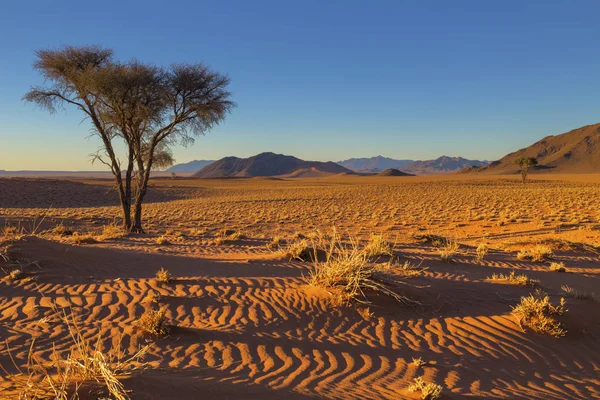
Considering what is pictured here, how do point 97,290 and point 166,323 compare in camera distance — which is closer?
point 166,323

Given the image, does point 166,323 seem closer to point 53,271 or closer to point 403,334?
point 403,334

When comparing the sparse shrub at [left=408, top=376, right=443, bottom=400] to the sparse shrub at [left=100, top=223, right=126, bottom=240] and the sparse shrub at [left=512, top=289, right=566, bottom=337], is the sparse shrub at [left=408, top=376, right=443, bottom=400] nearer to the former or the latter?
the sparse shrub at [left=512, top=289, right=566, bottom=337]

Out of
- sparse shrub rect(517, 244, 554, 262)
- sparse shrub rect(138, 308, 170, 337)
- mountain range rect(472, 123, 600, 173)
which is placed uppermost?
mountain range rect(472, 123, 600, 173)

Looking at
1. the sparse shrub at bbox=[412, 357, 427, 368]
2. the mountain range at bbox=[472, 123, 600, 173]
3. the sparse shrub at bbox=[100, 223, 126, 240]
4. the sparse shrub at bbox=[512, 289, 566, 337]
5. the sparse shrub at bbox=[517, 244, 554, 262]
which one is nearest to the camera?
the sparse shrub at bbox=[412, 357, 427, 368]

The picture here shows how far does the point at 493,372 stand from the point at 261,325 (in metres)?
2.99

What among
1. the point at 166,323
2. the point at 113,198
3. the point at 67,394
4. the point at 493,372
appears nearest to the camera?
the point at 67,394

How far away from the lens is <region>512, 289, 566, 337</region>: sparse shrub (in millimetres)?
5766

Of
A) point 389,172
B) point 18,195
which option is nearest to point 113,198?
point 18,195

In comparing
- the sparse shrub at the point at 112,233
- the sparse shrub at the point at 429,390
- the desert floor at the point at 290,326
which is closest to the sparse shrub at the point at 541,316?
the desert floor at the point at 290,326

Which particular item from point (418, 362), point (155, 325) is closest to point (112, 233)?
point (155, 325)

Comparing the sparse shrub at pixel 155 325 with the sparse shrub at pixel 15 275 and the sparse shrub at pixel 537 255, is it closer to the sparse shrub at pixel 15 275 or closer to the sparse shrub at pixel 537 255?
the sparse shrub at pixel 15 275

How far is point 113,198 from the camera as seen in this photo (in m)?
46.5

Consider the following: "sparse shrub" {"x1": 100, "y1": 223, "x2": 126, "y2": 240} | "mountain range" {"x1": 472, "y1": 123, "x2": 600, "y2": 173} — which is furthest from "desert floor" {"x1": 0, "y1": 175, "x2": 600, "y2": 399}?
"mountain range" {"x1": 472, "y1": 123, "x2": 600, "y2": 173}

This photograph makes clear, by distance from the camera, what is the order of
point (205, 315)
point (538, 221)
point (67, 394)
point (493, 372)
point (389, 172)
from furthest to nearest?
point (389, 172) < point (538, 221) < point (205, 315) < point (493, 372) < point (67, 394)
